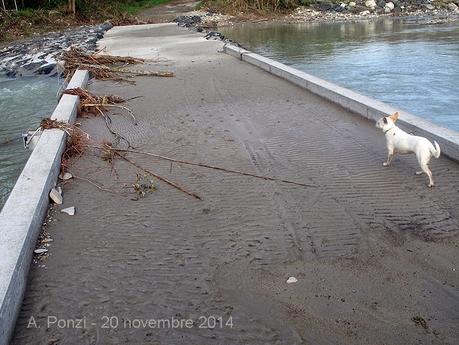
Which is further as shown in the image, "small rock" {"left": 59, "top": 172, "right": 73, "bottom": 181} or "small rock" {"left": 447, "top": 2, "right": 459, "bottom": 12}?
"small rock" {"left": 447, "top": 2, "right": 459, "bottom": 12}

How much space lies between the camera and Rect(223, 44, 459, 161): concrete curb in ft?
20.5

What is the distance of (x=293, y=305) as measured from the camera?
3.65 metres

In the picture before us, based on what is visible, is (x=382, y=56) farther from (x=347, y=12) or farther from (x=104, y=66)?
(x=347, y=12)

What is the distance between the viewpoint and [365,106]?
809 cm

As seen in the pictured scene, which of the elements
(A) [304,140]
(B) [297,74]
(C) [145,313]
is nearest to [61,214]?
(C) [145,313]

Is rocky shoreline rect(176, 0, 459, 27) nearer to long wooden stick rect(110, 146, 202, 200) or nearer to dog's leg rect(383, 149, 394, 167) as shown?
long wooden stick rect(110, 146, 202, 200)

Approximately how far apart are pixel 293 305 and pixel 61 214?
2.76 meters

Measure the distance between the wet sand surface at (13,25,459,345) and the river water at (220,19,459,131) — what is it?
4.55 metres

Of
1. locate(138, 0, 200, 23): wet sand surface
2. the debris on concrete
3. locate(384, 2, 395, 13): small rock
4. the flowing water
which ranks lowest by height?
the debris on concrete

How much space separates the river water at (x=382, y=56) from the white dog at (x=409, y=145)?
4.05 metres

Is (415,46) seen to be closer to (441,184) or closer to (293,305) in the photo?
(441,184)

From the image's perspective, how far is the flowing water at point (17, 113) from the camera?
759cm

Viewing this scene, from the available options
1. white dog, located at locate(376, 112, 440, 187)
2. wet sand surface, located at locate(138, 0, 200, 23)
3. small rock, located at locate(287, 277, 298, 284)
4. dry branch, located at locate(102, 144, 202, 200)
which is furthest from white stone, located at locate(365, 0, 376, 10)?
small rock, located at locate(287, 277, 298, 284)

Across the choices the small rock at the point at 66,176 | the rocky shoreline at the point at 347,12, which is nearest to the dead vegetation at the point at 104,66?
the small rock at the point at 66,176
